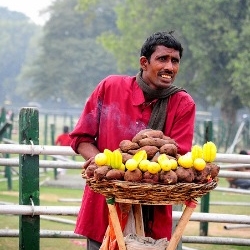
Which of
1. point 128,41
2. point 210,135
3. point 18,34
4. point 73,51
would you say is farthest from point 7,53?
point 210,135

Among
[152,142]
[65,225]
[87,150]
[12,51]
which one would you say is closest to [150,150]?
Result: [152,142]

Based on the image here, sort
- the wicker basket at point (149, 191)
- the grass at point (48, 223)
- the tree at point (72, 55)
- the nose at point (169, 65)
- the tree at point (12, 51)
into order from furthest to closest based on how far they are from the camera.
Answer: the tree at point (12, 51)
the tree at point (72, 55)
the grass at point (48, 223)
the nose at point (169, 65)
the wicker basket at point (149, 191)

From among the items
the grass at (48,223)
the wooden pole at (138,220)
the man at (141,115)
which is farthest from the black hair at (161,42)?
the grass at (48,223)

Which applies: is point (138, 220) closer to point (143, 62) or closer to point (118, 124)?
point (118, 124)

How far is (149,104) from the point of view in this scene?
352cm

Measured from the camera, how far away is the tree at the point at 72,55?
177 feet

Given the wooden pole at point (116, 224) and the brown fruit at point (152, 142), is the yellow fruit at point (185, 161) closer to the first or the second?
the brown fruit at point (152, 142)

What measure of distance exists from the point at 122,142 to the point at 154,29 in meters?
31.4

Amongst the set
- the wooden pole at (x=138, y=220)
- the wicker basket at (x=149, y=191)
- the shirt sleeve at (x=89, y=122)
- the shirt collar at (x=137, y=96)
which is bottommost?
the wooden pole at (x=138, y=220)

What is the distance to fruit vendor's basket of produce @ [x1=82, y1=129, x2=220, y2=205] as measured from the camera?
3.02m

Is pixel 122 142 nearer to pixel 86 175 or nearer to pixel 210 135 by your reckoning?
pixel 86 175

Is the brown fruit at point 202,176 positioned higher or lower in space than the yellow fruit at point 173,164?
lower

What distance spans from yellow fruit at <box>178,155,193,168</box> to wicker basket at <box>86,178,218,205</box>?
116 millimetres

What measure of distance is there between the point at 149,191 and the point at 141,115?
0.61 meters
